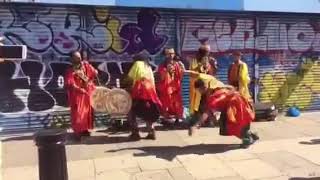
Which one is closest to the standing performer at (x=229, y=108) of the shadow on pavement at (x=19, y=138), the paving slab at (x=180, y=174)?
the paving slab at (x=180, y=174)

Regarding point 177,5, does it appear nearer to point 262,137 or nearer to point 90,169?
point 262,137

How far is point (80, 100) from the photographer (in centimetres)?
895

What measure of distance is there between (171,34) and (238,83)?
189 centimetres

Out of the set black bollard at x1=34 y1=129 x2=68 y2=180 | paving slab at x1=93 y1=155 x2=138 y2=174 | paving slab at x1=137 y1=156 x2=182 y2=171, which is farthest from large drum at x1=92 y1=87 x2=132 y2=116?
black bollard at x1=34 y1=129 x2=68 y2=180

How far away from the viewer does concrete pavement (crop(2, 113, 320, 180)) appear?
687 cm

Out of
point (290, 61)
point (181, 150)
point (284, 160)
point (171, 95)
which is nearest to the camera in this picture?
point (284, 160)

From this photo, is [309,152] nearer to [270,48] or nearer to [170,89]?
[170,89]

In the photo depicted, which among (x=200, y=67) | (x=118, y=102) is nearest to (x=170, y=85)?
(x=200, y=67)

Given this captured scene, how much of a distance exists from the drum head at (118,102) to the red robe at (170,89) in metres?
1.31

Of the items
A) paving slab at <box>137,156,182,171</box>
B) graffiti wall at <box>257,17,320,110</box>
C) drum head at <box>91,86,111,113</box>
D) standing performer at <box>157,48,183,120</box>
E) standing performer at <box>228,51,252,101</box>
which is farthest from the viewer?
graffiti wall at <box>257,17,320,110</box>

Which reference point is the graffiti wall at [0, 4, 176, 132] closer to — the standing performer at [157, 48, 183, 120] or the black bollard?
the standing performer at [157, 48, 183, 120]

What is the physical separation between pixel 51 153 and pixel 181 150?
131 inches

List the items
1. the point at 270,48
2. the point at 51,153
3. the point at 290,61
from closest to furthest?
the point at 51,153, the point at 270,48, the point at 290,61

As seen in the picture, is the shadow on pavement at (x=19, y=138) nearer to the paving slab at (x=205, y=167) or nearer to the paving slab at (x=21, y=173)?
the paving slab at (x=21, y=173)
